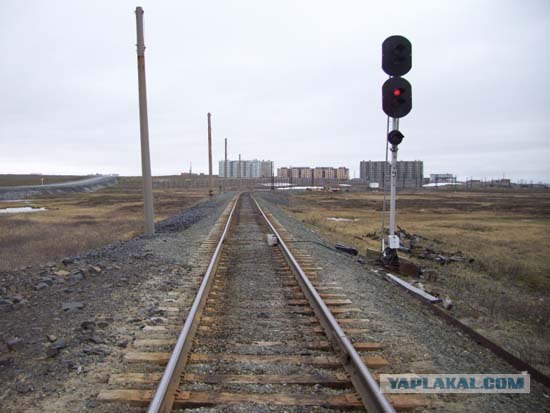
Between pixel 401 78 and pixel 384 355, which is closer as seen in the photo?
pixel 384 355

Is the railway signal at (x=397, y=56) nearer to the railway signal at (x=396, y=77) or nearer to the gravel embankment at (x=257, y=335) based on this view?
the railway signal at (x=396, y=77)

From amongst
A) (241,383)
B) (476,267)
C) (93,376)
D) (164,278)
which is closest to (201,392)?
(241,383)

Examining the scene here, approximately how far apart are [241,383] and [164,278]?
14.8ft

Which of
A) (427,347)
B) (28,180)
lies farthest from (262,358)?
(28,180)

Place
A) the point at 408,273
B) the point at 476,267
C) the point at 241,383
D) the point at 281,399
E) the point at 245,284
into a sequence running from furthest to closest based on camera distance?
the point at 476,267 → the point at 408,273 → the point at 245,284 → the point at 241,383 → the point at 281,399

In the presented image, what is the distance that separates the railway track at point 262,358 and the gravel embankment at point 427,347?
221 millimetres

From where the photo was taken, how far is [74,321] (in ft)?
17.1

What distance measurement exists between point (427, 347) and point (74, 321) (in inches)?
173

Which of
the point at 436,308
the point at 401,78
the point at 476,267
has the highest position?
the point at 401,78

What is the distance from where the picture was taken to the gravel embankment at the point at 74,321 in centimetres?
356

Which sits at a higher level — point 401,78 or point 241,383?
point 401,78

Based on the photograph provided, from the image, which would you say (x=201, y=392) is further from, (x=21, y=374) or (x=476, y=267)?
(x=476, y=267)

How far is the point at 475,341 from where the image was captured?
5.01 m

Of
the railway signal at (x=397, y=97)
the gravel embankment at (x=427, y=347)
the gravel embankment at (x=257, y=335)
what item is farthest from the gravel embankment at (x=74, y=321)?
the railway signal at (x=397, y=97)
